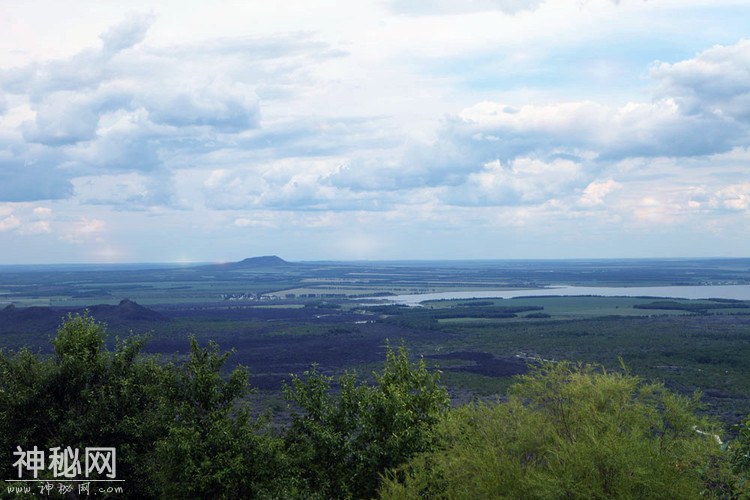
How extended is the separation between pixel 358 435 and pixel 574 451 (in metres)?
12.1

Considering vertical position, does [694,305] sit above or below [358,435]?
below

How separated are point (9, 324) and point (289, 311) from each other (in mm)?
67519

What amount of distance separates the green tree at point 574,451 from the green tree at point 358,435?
1308 mm

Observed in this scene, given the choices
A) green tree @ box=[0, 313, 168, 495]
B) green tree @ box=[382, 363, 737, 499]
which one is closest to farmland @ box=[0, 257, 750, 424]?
green tree @ box=[382, 363, 737, 499]

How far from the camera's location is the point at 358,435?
95.0 feet

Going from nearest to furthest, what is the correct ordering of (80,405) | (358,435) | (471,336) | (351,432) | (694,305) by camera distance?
(80,405) → (358,435) → (351,432) → (471,336) → (694,305)

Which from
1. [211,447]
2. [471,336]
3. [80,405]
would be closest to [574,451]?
[211,447]

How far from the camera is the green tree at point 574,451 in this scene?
18.3m

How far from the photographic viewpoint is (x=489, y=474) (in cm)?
2002

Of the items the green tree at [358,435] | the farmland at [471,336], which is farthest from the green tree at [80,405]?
the farmland at [471,336]

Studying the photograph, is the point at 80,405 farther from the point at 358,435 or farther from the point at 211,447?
the point at 358,435

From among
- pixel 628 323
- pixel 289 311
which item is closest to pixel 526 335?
pixel 628 323

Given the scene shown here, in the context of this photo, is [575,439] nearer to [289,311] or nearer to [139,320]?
[139,320]

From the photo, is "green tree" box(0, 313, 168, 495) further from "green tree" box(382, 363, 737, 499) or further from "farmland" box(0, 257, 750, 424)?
"farmland" box(0, 257, 750, 424)
